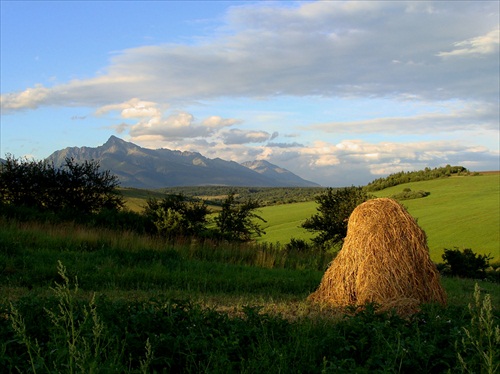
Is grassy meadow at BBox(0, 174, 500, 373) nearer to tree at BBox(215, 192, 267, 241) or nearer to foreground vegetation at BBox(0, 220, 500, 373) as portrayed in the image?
foreground vegetation at BBox(0, 220, 500, 373)

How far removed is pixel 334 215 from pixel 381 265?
1633cm

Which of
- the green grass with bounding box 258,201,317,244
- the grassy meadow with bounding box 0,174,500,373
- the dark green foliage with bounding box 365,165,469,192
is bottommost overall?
the green grass with bounding box 258,201,317,244

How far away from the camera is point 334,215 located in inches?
1032

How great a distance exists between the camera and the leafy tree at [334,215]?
25.8 metres

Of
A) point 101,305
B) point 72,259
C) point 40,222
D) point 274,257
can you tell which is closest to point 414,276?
point 101,305

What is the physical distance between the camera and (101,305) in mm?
7098

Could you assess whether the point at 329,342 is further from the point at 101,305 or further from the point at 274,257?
the point at 274,257

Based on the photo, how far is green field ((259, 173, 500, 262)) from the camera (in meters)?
36.2

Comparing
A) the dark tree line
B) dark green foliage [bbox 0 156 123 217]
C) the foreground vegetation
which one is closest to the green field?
the dark tree line

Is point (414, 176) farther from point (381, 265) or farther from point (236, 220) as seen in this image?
point (381, 265)

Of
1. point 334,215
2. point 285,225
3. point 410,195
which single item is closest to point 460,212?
point 410,195

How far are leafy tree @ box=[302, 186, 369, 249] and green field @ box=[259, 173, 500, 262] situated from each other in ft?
25.6

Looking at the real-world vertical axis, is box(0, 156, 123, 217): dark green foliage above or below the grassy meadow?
above

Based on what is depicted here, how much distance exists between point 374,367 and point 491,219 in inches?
1578
